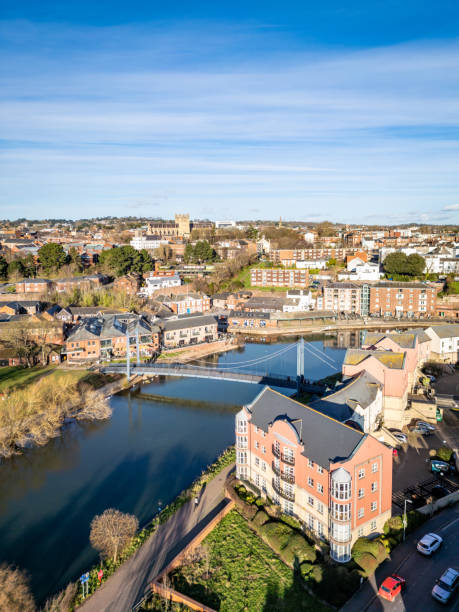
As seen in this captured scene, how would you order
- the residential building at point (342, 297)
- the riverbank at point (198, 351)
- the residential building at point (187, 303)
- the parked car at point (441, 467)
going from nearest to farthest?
the parked car at point (441, 467), the riverbank at point (198, 351), the residential building at point (187, 303), the residential building at point (342, 297)

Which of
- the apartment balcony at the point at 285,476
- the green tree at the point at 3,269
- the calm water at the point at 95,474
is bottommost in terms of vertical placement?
the calm water at the point at 95,474

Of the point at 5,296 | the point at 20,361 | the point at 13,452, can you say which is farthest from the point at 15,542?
the point at 5,296

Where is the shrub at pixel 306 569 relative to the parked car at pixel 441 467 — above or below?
below

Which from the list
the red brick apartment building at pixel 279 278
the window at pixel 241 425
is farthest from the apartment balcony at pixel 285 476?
the red brick apartment building at pixel 279 278

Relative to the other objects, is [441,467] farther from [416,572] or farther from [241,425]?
[241,425]

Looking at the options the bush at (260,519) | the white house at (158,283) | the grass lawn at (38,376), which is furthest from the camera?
the white house at (158,283)

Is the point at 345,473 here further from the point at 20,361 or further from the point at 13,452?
the point at 20,361

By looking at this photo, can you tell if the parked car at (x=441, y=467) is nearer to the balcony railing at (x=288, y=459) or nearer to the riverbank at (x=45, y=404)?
the balcony railing at (x=288, y=459)
